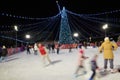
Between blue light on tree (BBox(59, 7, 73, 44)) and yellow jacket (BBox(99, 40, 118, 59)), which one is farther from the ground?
blue light on tree (BBox(59, 7, 73, 44))

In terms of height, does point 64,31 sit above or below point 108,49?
above

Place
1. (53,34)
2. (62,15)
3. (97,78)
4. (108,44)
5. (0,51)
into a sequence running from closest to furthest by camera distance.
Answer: (97,78) → (108,44) → (0,51) → (62,15) → (53,34)

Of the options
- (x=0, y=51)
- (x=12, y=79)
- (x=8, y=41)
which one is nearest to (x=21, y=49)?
(x=8, y=41)

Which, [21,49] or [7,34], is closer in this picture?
[21,49]

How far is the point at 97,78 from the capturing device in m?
11.8

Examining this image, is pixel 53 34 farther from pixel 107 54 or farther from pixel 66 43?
pixel 107 54

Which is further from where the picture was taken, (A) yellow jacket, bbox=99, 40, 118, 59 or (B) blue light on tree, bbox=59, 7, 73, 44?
(B) blue light on tree, bbox=59, 7, 73, 44

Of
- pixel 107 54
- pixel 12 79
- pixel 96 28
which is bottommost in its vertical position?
pixel 12 79

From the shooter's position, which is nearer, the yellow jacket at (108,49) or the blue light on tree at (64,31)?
the yellow jacket at (108,49)

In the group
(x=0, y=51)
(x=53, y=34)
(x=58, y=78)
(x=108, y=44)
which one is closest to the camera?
(x=58, y=78)

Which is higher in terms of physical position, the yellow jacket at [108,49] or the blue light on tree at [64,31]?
the blue light on tree at [64,31]

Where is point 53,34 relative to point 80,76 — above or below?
above

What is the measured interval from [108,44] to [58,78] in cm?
313

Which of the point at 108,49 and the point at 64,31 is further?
the point at 64,31
